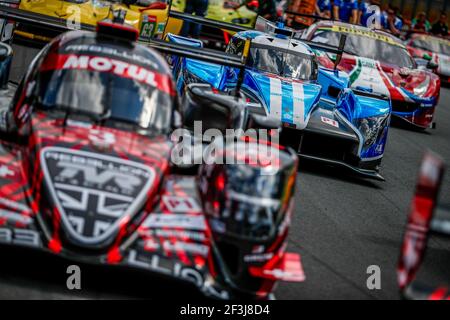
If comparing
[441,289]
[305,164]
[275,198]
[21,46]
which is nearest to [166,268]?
[275,198]

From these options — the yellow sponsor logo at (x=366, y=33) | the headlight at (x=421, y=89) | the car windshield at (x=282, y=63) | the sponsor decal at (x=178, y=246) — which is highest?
the sponsor decal at (x=178, y=246)

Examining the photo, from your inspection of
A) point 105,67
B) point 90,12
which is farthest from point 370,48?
point 105,67

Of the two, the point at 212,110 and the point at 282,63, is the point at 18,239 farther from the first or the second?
the point at 282,63

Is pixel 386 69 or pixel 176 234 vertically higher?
pixel 176 234

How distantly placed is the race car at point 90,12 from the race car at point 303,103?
6.40ft

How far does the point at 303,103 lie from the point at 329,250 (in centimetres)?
343

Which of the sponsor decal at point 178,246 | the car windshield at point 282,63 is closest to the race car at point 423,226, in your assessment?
the sponsor decal at point 178,246

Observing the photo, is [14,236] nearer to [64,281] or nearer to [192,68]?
[64,281]

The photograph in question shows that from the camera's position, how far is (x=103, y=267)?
5.36m

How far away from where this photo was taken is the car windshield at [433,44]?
86.2ft

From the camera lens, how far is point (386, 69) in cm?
1549

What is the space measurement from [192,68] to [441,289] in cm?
696

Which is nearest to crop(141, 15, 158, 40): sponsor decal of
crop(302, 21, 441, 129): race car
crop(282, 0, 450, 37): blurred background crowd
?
crop(302, 21, 441, 129): race car

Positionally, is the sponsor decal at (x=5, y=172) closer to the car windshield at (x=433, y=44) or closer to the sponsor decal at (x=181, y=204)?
the sponsor decal at (x=181, y=204)
